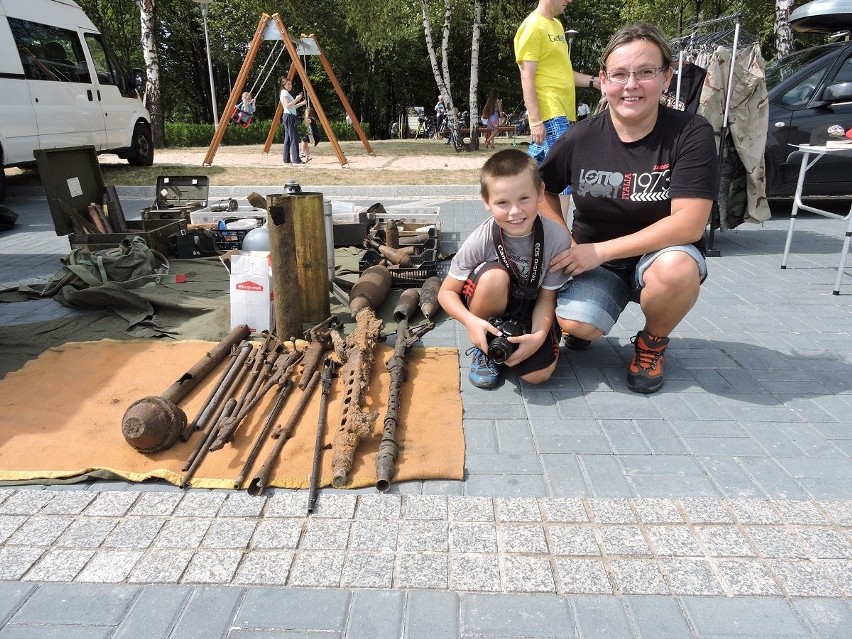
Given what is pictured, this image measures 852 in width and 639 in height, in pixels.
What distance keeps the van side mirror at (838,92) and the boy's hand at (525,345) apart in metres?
6.69

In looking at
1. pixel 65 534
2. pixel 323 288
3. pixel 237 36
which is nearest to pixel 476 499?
pixel 65 534

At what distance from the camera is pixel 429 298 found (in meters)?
4.66

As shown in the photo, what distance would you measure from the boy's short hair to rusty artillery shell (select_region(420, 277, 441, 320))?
4.66ft

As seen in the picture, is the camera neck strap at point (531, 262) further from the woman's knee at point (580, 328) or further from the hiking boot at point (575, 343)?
the hiking boot at point (575, 343)

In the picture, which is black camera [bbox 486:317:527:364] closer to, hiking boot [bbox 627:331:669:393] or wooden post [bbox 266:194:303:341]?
hiking boot [bbox 627:331:669:393]

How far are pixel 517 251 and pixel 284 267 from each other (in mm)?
1485

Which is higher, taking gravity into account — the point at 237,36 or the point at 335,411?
the point at 237,36

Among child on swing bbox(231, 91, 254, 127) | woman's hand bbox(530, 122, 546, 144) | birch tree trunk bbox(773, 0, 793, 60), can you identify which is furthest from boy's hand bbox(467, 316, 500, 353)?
birch tree trunk bbox(773, 0, 793, 60)

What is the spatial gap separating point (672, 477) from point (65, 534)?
2.46 m

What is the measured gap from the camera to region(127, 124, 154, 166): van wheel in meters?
13.3

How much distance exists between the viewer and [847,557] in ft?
7.17

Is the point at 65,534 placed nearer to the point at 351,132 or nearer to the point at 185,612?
the point at 185,612

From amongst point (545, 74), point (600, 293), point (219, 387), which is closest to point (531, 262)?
point (600, 293)

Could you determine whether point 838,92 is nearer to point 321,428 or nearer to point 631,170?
point 631,170
